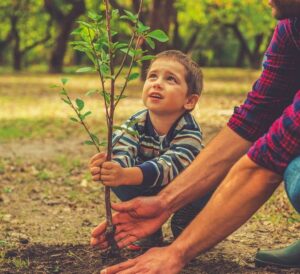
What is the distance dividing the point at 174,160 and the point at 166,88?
37 centimetres

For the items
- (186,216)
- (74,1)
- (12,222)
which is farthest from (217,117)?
(74,1)

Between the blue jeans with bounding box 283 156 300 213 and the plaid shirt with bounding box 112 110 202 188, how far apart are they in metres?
0.82

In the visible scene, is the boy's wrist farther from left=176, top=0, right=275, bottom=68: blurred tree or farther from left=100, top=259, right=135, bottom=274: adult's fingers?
left=176, top=0, right=275, bottom=68: blurred tree

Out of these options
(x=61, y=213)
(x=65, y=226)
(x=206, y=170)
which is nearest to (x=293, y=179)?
(x=206, y=170)

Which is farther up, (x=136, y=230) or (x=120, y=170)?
(x=120, y=170)

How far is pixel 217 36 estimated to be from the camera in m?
45.8

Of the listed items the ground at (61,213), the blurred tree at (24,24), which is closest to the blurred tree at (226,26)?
the blurred tree at (24,24)

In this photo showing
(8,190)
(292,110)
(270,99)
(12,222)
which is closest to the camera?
(292,110)

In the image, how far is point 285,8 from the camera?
282cm

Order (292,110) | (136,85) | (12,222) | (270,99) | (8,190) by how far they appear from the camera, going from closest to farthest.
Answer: (292,110)
(270,99)
(12,222)
(8,190)
(136,85)

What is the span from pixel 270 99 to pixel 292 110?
0.63m

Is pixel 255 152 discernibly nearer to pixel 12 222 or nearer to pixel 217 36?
pixel 12 222

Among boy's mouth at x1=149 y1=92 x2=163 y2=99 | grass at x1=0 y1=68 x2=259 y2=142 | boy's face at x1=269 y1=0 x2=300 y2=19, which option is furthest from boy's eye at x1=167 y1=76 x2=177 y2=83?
grass at x1=0 y1=68 x2=259 y2=142

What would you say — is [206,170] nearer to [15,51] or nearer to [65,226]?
[65,226]
